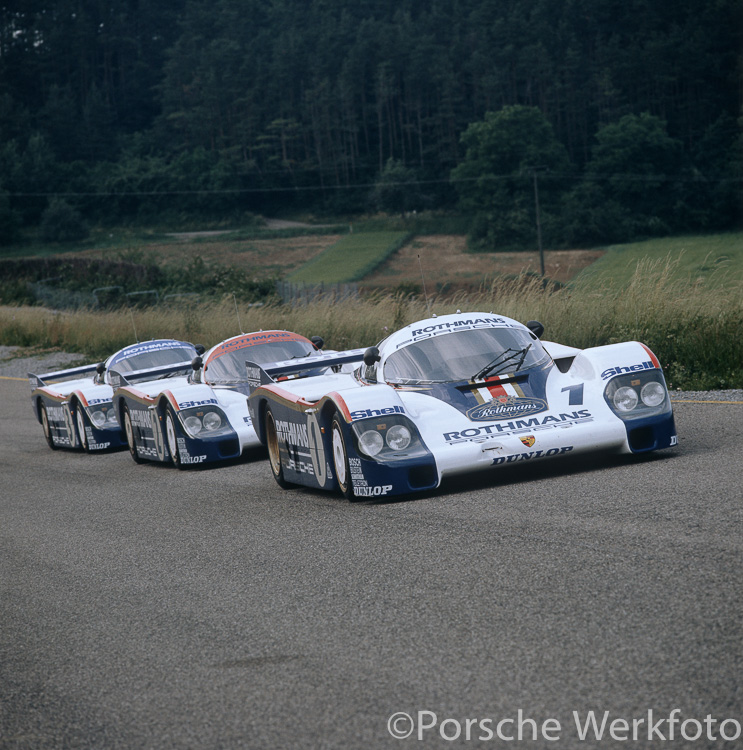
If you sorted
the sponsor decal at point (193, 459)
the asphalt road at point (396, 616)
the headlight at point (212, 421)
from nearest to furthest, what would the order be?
the asphalt road at point (396, 616) < the sponsor decal at point (193, 459) < the headlight at point (212, 421)

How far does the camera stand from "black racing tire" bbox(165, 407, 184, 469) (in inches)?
449

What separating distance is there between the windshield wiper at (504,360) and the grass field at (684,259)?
6.71 m

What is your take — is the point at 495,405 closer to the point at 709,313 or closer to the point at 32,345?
the point at 709,313

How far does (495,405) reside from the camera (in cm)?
798

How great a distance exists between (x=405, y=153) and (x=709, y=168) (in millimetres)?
42154

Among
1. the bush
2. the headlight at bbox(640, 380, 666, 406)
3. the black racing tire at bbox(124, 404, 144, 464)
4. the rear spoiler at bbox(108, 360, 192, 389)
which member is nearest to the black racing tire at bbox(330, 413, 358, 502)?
the headlight at bbox(640, 380, 666, 406)

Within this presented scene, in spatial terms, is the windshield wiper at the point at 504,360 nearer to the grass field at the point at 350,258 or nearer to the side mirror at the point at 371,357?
the side mirror at the point at 371,357

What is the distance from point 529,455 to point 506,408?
21.0 inches

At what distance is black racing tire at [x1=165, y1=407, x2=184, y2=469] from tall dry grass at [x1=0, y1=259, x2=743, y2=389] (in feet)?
9.94

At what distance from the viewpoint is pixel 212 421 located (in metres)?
11.3

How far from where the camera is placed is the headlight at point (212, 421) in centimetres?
1130

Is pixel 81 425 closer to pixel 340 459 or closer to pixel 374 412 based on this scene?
pixel 340 459

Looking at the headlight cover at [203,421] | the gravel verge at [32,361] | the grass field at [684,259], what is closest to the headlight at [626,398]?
the headlight cover at [203,421]

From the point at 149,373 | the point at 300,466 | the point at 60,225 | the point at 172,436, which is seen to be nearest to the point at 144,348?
the point at 149,373
